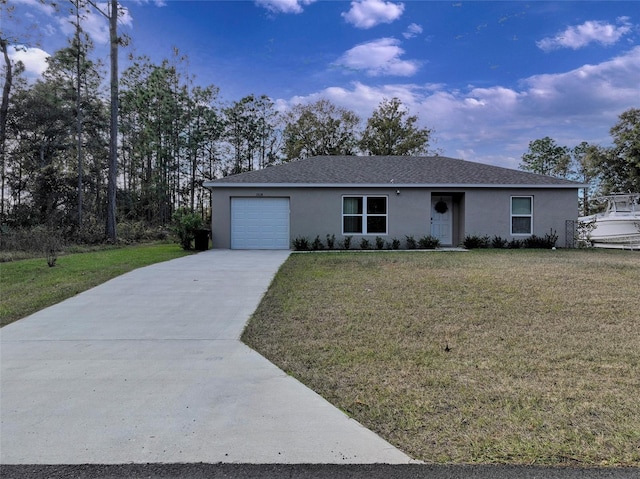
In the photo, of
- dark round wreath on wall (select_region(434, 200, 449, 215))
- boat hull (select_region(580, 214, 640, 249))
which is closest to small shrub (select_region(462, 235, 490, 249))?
dark round wreath on wall (select_region(434, 200, 449, 215))

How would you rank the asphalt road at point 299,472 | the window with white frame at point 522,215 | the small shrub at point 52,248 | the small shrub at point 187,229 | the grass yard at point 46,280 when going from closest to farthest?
1. the asphalt road at point 299,472
2. the grass yard at point 46,280
3. the small shrub at point 52,248
4. the small shrub at point 187,229
5. the window with white frame at point 522,215

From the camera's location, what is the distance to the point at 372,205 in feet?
49.3

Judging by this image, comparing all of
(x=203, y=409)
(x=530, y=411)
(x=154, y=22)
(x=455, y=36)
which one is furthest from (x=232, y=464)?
(x=154, y=22)

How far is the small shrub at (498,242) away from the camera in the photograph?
14961 millimetres

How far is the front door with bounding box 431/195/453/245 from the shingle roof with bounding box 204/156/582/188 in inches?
45.3

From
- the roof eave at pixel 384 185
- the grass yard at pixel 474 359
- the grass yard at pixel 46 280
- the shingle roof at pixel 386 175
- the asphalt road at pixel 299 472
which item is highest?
the shingle roof at pixel 386 175

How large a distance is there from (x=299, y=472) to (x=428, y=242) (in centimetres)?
1347

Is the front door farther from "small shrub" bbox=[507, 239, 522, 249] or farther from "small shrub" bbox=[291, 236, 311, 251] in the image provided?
"small shrub" bbox=[291, 236, 311, 251]

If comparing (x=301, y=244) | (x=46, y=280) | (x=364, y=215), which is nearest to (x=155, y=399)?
(x=46, y=280)

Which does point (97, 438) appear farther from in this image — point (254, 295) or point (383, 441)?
point (254, 295)

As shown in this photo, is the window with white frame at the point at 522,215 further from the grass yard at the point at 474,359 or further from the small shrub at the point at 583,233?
the grass yard at the point at 474,359

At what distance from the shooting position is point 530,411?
269cm

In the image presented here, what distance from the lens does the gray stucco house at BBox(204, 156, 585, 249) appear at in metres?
14.5

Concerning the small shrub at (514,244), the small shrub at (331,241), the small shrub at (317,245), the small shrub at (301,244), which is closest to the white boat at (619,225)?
the small shrub at (514,244)
